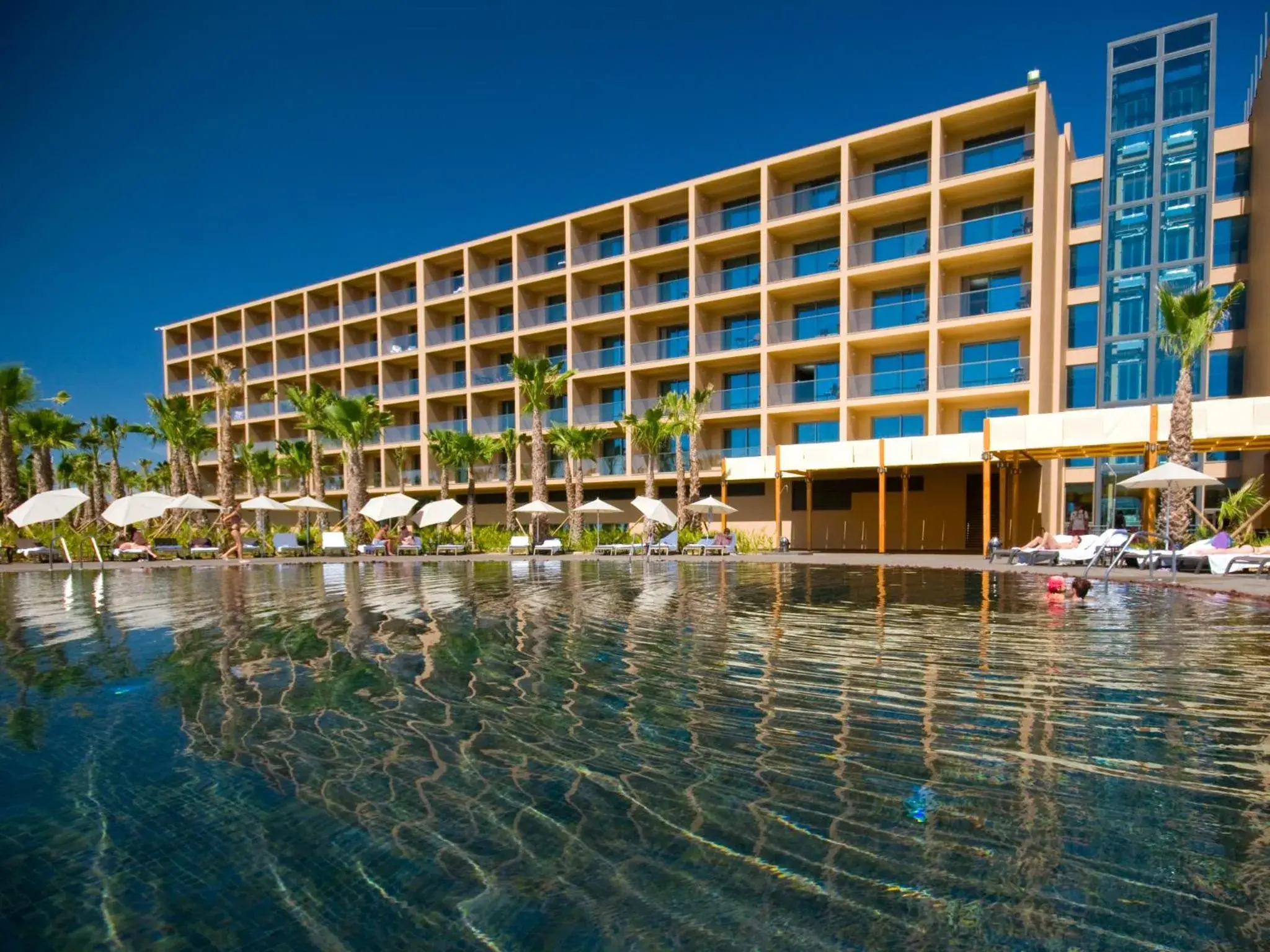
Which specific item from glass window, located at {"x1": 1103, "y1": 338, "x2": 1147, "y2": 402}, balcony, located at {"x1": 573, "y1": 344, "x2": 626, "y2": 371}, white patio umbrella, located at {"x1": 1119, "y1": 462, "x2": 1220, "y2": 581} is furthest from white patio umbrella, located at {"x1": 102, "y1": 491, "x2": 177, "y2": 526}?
glass window, located at {"x1": 1103, "y1": 338, "x2": 1147, "y2": 402}

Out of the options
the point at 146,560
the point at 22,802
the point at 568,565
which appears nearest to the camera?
the point at 22,802

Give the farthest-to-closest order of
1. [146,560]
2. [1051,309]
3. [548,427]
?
[548,427] < [1051,309] < [146,560]

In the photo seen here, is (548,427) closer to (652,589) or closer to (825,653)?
(652,589)

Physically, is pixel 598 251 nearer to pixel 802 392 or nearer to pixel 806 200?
pixel 806 200

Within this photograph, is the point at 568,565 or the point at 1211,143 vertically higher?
the point at 1211,143

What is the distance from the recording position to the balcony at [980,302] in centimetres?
2388

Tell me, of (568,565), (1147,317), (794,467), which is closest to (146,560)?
(568,565)

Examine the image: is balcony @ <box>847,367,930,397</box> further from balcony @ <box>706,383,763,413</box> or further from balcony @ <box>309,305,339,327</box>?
balcony @ <box>309,305,339,327</box>

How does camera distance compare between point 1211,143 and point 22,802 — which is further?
point 1211,143

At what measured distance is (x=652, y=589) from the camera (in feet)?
40.7

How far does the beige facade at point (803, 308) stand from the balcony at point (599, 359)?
89 mm

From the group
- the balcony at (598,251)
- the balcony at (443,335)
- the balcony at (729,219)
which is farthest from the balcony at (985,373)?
the balcony at (443,335)

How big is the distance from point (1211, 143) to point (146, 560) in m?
42.0

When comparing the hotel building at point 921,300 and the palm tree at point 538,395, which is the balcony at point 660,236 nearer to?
the hotel building at point 921,300
